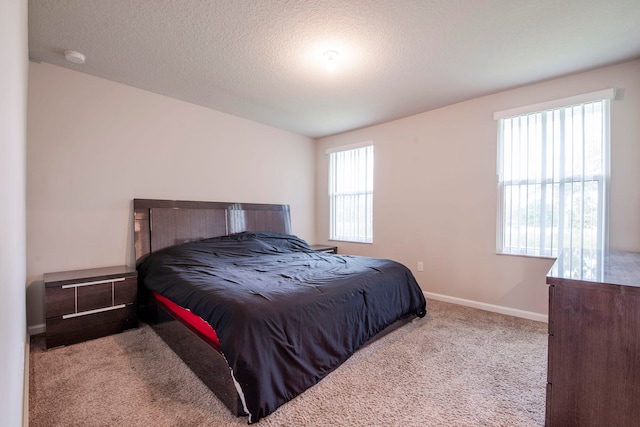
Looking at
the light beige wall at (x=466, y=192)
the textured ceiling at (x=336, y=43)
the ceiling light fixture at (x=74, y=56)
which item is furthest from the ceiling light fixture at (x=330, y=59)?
the ceiling light fixture at (x=74, y=56)

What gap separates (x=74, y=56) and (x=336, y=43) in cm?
223

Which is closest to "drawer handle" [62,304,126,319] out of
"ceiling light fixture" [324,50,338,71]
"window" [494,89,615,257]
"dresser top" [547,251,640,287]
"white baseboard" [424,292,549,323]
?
"ceiling light fixture" [324,50,338,71]

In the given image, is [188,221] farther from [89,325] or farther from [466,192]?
[466,192]

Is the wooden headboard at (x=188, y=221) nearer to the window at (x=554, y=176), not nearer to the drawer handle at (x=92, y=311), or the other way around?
the drawer handle at (x=92, y=311)

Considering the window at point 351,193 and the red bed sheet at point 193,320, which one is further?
Answer: the window at point 351,193

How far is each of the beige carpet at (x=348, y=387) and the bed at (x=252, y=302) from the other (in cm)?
12

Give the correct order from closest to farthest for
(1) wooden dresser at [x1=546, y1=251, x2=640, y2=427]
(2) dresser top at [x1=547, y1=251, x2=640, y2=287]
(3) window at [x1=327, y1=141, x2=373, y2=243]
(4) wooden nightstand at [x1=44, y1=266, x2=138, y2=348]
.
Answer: (1) wooden dresser at [x1=546, y1=251, x2=640, y2=427] → (2) dresser top at [x1=547, y1=251, x2=640, y2=287] → (4) wooden nightstand at [x1=44, y1=266, x2=138, y2=348] → (3) window at [x1=327, y1=141, x2=373, y2=243]

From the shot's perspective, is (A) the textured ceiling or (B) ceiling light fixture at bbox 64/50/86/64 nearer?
(A) the textured ceiling

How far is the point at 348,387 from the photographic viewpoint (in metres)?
1.84

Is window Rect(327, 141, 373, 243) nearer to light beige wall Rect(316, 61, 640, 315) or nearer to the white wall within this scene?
light beige wall Rect(316, 61, 640, 315)

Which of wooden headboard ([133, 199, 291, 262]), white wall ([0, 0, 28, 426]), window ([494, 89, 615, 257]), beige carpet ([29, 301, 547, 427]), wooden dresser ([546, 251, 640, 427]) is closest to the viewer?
white wall ([0, 0, 28, 426])

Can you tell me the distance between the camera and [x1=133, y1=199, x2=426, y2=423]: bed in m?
1.59

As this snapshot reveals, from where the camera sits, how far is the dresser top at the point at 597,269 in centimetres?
135

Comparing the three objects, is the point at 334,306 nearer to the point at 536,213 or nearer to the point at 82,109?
the point at 536,213
